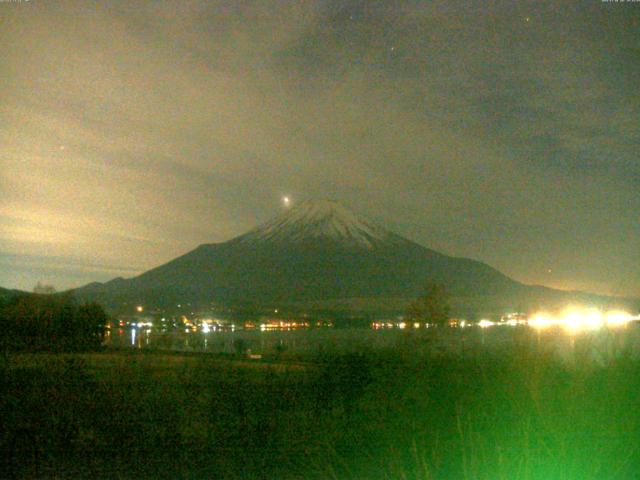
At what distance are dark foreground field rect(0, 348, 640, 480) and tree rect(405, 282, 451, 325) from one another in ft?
48.9

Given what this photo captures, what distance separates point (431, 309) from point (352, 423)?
19575 millimetres

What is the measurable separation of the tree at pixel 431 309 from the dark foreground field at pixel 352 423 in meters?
14.9

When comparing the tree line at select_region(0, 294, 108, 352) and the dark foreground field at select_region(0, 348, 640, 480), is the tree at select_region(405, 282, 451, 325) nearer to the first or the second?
the tree line at select_region(0, 294, 108, 352)

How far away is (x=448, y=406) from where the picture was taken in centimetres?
1092

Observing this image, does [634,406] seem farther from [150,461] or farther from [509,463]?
[150,461]

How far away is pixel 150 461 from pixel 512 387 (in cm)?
476

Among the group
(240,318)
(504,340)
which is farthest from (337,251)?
(504,340)

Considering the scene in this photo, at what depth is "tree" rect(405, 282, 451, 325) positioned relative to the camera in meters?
29.0

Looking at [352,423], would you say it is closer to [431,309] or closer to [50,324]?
[431,309]

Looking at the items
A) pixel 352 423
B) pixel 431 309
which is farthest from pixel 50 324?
pixel 352 423

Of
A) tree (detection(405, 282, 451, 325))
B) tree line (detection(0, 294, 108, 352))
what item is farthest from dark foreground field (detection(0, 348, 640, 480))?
tree (detection(405, 282, 451, 325))

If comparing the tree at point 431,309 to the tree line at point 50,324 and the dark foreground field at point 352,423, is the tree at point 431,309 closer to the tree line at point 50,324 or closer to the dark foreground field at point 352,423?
the tree line at point 50,324

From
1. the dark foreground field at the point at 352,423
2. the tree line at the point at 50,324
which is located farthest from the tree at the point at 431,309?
the dark foreground field at the point at 352,423

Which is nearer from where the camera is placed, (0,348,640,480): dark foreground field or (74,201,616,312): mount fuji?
(0,348,640,480): dark foreground field
